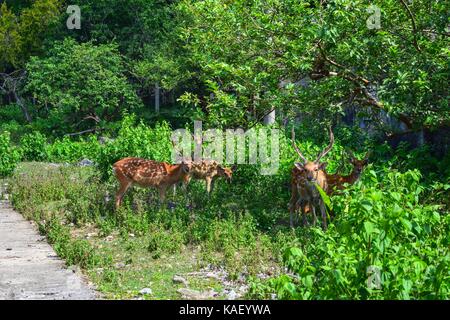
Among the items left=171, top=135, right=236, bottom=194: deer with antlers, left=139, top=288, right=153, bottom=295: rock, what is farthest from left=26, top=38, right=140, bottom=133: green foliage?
left=139, top=288, right=153, bottom=295: rock

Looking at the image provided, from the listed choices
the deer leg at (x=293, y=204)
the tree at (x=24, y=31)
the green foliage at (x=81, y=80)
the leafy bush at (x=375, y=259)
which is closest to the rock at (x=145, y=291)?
the leafy bush at (x=375, y=259)

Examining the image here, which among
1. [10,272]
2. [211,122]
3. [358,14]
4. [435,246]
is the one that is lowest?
[10,272]

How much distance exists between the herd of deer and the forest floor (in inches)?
68.8

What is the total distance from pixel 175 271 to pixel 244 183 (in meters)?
5.02

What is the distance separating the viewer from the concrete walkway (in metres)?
8.12

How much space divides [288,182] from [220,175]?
6.06 ft

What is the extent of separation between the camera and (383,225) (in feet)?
18.7

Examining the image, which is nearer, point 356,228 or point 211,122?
point 356,228

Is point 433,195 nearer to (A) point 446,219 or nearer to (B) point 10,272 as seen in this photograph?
(A) point 446,219

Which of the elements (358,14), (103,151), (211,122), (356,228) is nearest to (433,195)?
(358,14)

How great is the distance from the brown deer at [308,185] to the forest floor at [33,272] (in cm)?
335

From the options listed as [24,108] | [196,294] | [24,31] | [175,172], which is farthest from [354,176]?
[24,31]

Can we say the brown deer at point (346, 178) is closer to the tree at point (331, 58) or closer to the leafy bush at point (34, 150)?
the tree at point (331, 58)

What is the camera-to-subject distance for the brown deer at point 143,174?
12.4 meters
